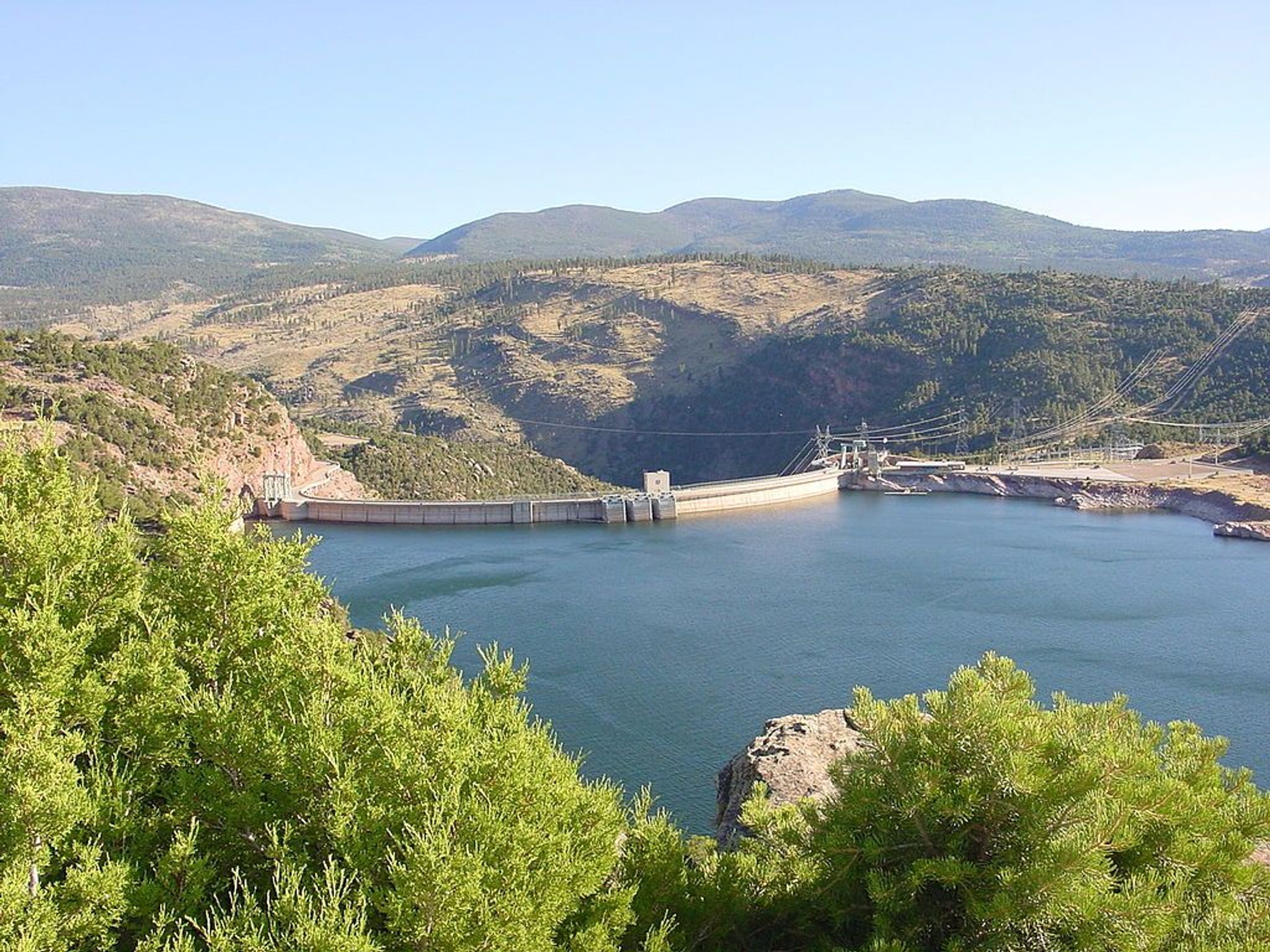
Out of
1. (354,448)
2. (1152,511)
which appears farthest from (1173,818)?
(354,448)

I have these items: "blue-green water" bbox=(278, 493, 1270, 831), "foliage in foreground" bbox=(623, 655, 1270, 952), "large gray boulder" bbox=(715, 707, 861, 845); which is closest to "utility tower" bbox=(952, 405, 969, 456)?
"blue-green water" bbox=(278, 493, 1270, 831)

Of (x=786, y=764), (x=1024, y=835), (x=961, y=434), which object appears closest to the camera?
(x=1024, y=835)

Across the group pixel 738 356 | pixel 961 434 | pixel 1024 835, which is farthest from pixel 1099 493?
pixel 1024 835

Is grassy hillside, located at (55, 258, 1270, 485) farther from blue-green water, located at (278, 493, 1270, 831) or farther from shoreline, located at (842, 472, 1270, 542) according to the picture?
blue-green water, located at (278, 493, 1270, 831)

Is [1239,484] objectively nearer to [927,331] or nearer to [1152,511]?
[1152,511]

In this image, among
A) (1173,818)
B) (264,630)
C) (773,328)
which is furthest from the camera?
(773,328)

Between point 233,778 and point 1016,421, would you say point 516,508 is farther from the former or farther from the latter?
point 233,778

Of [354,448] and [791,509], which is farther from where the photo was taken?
[354,448]
